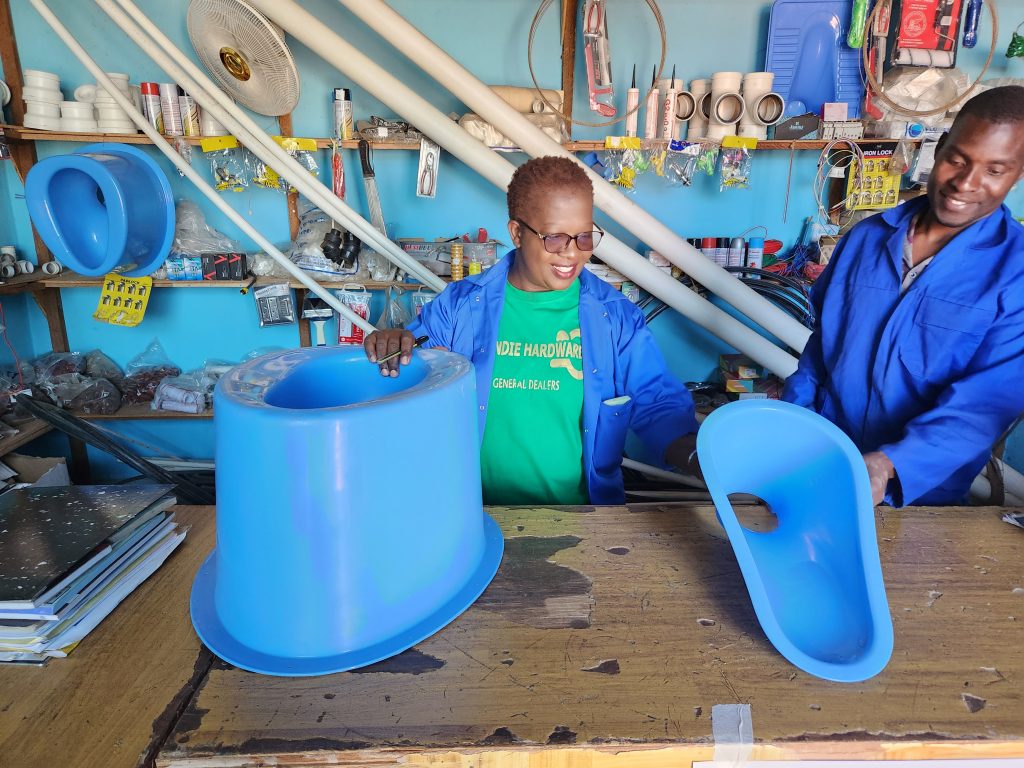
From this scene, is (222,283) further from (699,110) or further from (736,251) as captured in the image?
(736,251)

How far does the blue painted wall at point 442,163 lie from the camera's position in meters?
2.80

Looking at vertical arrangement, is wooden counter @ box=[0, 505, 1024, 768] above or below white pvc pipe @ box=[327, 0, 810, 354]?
below

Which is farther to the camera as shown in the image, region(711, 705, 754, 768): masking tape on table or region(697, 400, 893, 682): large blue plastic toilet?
region(697, 400, 893, 682): large blue plastic toilet

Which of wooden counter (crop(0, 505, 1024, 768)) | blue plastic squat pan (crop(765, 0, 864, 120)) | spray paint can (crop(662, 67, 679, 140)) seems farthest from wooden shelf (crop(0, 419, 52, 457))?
blue plastic squat pan (crop(765, 0, 864, 120))

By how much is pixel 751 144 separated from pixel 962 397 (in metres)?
1.78

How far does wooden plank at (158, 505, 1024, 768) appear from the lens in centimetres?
67

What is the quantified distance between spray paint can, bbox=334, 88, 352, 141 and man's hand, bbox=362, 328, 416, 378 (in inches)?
75.8

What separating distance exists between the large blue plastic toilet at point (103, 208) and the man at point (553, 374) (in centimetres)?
123

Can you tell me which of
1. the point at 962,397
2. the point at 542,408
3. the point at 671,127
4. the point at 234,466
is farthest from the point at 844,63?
the point at 234,466

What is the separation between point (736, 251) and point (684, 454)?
1924 mm

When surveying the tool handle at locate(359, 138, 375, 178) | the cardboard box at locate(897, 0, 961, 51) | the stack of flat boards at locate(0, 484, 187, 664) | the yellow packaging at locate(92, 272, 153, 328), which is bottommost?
the stack of flat boards at locate(0, 484, 187, 664)

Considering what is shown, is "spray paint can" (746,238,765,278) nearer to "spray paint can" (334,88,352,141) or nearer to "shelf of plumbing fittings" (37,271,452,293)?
"shelf of plumbing fittings" (37,271,452,293)

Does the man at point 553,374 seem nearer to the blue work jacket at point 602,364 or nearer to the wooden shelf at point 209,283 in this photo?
the blue work jacket at point 602,364

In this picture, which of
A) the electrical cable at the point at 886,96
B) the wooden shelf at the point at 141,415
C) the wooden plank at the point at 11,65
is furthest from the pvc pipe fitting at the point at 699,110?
the wooden plank at the point at 11,65
